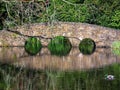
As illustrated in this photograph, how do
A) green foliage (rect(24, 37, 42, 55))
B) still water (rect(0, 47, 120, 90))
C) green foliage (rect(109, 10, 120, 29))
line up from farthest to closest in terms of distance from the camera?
green foliage (rect(109, 10, 120, 29))
green foliage (rect(24, 37, 42, 55))
still water (rect(0, 47, 120, 90))

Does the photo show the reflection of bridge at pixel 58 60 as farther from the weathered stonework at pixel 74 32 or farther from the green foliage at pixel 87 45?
the green foliage at pixel 87 45

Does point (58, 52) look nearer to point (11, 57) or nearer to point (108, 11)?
point (11, 57)

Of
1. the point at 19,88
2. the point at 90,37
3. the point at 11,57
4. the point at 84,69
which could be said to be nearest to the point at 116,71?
the point at 84,69

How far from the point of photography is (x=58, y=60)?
856 inches

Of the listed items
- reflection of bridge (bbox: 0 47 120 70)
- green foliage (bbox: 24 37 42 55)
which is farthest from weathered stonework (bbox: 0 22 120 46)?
reflection of bridge (bbox: 0 47 120 70)

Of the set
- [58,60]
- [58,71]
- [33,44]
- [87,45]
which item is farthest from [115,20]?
[58,71]

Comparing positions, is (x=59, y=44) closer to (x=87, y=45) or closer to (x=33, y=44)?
(x=33, y=44)

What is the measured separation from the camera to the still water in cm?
1486

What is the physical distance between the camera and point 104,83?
15.1 metres

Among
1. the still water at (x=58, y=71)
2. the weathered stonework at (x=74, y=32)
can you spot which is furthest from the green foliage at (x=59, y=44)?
the still water at (x=58, y=71)

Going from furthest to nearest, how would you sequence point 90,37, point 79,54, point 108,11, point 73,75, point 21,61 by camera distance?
point 108,11, point 90,37, point 79,54, point 21,61, point 73,75

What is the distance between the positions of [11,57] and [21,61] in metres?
1.51

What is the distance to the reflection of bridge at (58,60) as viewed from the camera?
19781 mm

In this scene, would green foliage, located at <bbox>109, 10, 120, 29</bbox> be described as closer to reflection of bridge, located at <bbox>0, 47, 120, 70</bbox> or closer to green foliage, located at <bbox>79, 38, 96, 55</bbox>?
green foliage, located at <bbox>79, 38, 96, 55</bbox>
